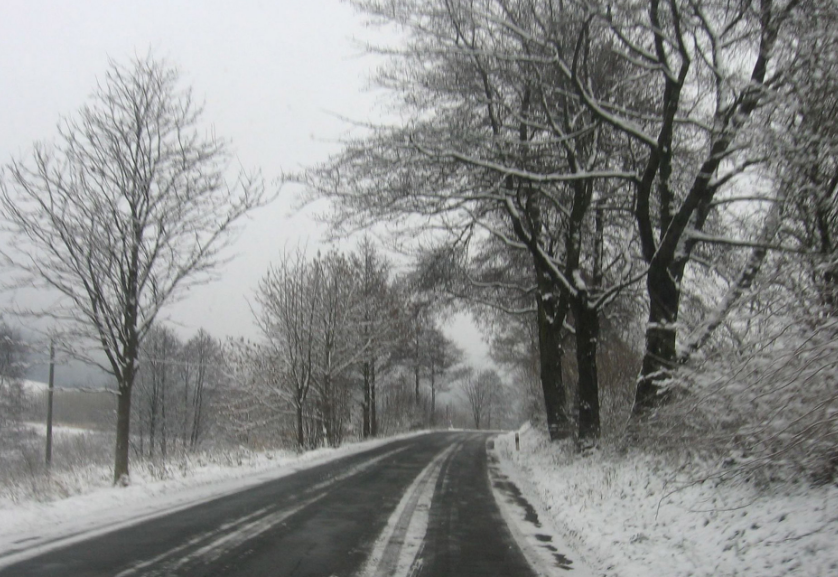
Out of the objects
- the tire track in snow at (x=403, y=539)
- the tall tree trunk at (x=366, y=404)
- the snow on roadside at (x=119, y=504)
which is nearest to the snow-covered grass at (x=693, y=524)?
the tire track in snow at (x=403, y=539)

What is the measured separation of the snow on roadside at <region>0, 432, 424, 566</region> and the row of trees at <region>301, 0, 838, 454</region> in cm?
619

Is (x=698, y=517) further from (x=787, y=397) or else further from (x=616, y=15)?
(x=616, y=15)

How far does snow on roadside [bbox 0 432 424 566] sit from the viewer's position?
307 inches

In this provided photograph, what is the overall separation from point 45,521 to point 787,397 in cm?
882

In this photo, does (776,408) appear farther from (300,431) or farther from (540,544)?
(300,431)

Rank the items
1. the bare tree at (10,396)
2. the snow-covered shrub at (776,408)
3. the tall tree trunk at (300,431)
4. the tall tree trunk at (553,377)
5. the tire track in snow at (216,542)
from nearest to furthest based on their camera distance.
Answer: the snow-covered shrub at (776,408) < the tire track in snow at (216,542) < the tall tree trunk at (553,377) < the tall tree trunk at (300,431) < the bare tree at (10,396)

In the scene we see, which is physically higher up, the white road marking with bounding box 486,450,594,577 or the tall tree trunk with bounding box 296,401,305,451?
the tall tree trunk with bounding box 296,401,305,451

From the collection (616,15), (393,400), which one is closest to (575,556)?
(616,15)

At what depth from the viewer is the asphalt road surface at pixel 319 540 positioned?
20.1 feet

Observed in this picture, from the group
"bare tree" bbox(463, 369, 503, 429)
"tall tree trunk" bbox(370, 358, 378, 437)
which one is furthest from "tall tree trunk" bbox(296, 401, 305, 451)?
"bare tree" bbox(463, 369, 503, 429)

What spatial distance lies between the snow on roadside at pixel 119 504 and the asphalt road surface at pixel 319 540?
53 cm

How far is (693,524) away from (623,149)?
416 inches

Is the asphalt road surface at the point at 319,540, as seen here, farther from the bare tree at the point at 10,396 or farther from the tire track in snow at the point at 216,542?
the bare tree at the point at 10,396

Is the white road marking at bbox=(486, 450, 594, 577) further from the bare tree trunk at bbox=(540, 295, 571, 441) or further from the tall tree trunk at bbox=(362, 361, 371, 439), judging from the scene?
the tall tree trunk at bbox=(362, 361, 371, 439)
